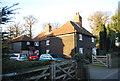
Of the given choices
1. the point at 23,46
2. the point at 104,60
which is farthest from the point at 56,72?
the point at 23,46

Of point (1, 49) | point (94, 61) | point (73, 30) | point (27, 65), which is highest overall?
point (73, 30)

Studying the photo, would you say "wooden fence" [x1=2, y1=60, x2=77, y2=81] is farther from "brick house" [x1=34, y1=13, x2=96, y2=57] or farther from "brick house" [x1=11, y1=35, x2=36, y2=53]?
"brick house" [x1=11, y1=35, x2=36, y2=53]

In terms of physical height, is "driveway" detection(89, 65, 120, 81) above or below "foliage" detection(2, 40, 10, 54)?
below

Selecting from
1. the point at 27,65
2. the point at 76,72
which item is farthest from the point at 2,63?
the point at 76,72

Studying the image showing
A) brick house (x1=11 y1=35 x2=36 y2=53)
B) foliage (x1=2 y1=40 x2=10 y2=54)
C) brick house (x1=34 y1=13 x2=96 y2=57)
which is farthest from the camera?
brick house (x1=11 y1=35 x2=36 y2=53)

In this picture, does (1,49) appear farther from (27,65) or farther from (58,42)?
(58,42)

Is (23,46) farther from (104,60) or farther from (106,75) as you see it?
(106,75)

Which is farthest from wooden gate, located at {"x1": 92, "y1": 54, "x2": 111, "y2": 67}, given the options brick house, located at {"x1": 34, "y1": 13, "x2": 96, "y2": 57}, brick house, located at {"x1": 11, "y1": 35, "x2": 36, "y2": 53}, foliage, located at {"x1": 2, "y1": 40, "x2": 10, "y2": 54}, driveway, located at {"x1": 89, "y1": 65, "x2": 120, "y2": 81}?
brick house, located at {"x1": 11, "y1": 35, "x2": 36, "y2": 53}

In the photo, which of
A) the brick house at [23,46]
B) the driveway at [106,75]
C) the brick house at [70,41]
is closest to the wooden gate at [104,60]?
the driveway at [106,75]

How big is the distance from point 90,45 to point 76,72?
19239 mm

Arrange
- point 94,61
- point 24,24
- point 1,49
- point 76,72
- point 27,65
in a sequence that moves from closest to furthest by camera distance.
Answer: point 1,49 → point 27,65 → point 76,72 → point 94,61 → point 24,24

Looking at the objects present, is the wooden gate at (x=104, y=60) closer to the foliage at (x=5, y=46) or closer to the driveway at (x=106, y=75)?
the driveway at (x=106, y=75)

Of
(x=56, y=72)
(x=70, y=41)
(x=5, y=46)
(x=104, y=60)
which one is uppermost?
(x=70, y=41)

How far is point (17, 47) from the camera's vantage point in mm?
30047
